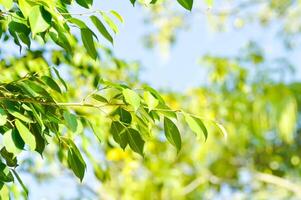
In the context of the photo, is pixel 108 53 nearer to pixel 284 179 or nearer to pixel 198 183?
pixel 198 183

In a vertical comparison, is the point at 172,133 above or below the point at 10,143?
above

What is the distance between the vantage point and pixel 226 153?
16.6 feet

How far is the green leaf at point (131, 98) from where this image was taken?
1.15m

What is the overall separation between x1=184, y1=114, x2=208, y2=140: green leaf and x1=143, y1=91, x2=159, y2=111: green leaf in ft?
0.23

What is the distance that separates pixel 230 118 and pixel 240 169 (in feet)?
2.66

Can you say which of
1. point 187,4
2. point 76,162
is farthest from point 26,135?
point 187,4

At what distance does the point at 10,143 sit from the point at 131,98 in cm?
21

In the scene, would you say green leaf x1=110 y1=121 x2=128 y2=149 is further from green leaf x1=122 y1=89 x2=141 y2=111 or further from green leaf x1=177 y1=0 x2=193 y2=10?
green leaf x1=177 y1=0 x2=193 y2=10

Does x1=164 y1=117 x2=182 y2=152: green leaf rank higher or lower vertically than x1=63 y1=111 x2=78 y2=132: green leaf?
higher

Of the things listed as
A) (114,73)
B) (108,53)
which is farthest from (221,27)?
(108,53)

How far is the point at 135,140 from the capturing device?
1279 mm

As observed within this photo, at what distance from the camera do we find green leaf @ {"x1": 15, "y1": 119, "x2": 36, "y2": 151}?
3.68ft

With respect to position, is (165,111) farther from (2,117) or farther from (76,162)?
(2,117)

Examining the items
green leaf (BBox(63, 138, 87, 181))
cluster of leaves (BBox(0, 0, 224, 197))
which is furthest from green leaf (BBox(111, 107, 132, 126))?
green leaf (BBox(63, 138, 87, 181))
